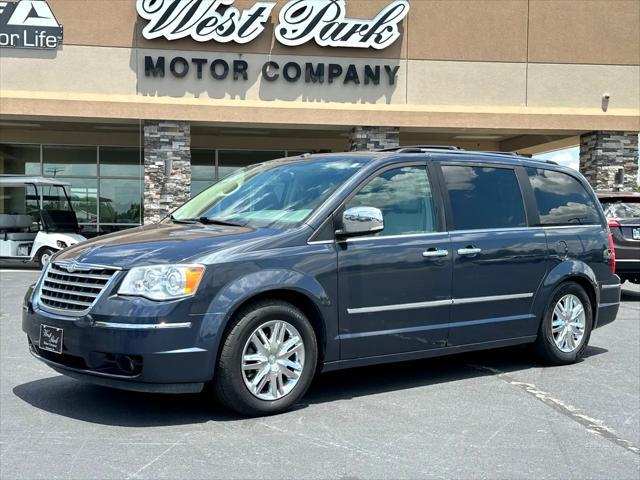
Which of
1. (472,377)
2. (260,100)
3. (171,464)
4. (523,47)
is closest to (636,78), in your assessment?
(523,47)

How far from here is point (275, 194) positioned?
5.59 m

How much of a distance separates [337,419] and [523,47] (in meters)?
17.5

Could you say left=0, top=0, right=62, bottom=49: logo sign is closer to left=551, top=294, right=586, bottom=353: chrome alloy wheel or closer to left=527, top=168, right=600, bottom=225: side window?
left=527, top=168, right=600, bottom=225: side window

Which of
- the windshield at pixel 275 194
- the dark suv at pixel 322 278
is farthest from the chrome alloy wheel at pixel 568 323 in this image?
the windshield at pixel 275 194

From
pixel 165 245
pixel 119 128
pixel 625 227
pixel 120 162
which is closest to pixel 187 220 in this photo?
pixel 165 245

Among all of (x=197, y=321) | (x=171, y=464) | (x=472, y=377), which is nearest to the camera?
(x=171, y=464)

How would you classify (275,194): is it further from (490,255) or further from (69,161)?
(69,161)

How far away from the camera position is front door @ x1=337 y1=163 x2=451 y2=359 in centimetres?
517

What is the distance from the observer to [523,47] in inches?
786

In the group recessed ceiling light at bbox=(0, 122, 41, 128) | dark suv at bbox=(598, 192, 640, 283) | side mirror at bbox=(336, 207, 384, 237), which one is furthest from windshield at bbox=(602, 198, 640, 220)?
recessed ceiling light at bbox=(0, 122, 41, 128)

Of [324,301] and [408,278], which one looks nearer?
[324,301]

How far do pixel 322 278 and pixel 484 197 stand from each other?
191cm

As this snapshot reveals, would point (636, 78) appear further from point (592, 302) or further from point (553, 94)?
point (592, 302)

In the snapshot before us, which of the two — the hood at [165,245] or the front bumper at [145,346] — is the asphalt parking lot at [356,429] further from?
the hood at [165,245]
